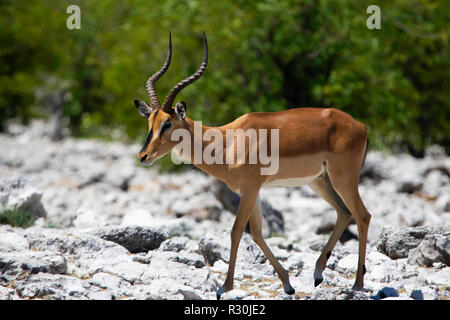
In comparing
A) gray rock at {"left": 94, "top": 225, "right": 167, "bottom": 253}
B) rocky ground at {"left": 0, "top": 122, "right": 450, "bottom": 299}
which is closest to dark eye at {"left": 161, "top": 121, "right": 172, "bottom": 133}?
rocky ground at {"left": 0, "top": 122, "right": 450, "bottom": 299}

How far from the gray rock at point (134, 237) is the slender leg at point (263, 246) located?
211cm

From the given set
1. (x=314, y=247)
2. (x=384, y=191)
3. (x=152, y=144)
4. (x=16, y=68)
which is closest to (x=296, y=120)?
(x=152, y=144)

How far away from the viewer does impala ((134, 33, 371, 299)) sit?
269 inches

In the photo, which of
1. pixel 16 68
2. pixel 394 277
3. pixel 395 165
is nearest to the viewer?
pixel 394 277

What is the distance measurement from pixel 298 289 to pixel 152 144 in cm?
221

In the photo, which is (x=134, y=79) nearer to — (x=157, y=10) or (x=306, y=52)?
(x=157, y=10)

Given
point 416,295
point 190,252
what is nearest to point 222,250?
point 190,252

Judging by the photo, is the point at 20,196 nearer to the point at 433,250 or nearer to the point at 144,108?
the point at 144,108

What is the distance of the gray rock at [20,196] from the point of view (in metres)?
10.9

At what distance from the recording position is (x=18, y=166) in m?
21.2

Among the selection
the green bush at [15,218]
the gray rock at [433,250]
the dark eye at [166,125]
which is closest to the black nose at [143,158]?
the dark eye at [166,125]

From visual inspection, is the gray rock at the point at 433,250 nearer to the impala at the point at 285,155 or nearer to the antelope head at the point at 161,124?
the impala at the point at 285,155

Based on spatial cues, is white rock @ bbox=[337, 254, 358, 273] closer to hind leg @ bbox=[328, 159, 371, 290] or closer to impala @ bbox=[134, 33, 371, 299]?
impala @ bbox=[134, 33, 371, 299]

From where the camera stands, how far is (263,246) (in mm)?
6961
